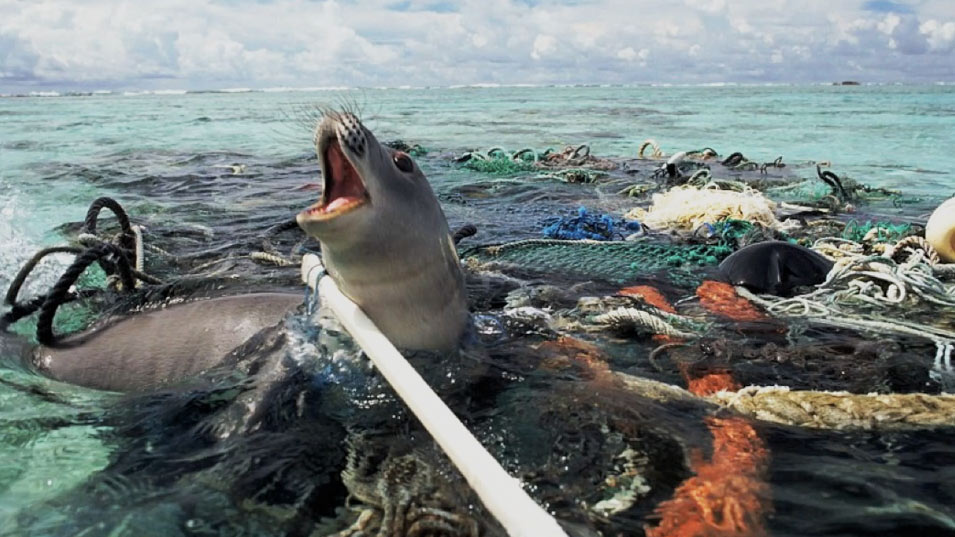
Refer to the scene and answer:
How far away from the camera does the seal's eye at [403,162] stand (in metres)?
2.81

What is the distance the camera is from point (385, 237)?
8.48 ft

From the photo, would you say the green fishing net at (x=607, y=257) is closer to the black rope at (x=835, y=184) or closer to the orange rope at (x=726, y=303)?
the orange rope at (x=726, y=303)

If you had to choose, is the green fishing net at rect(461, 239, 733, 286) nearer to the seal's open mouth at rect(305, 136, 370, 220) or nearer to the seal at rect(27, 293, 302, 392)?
the seal at rect(27, 293, 302, 392)

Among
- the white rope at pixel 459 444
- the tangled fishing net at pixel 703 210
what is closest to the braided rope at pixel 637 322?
the white rope at pixel 459 444

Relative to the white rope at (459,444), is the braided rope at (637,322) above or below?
below

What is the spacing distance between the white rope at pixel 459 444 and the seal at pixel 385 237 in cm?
15

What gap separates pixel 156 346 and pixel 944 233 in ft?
15.3

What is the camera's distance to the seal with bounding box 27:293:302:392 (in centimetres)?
303

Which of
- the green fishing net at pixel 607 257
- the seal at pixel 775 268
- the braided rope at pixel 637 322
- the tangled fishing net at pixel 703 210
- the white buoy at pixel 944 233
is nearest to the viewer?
the braided rope at pixel 637 322

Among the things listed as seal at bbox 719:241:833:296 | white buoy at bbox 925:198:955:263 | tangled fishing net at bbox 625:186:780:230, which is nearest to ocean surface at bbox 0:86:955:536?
seal at bbox 719:241:833:296

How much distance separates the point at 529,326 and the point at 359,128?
5.44 feet

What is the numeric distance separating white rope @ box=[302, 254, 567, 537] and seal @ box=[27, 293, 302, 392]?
2.35 ft

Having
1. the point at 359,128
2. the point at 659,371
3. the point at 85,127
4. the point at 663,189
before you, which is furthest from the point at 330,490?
the point at 85,127

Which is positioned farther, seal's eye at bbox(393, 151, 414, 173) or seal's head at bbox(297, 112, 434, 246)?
seal's eye at bbox(393, 151, 414, 173)
